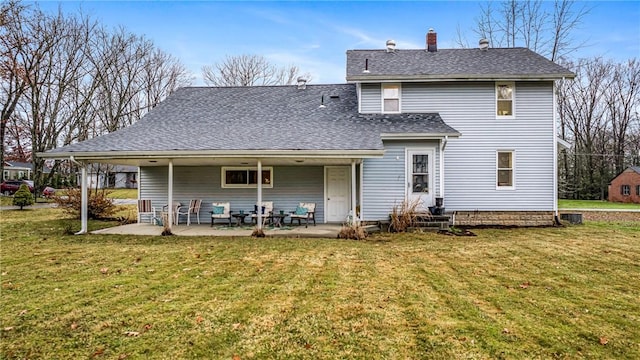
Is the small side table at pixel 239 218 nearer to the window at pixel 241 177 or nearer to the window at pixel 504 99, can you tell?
the window at pixel 241 177

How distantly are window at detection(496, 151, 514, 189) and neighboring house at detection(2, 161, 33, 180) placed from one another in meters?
57.8

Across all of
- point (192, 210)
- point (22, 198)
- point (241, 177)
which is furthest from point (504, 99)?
point (22, 198)

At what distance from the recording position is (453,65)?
1316 centimetres

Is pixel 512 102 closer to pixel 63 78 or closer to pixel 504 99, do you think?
pixel 504 99

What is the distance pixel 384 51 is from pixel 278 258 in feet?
35.9

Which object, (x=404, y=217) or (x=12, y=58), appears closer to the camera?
(x=404, y=217)

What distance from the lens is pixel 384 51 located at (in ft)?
48.8

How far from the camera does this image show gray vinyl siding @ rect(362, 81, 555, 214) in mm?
12344

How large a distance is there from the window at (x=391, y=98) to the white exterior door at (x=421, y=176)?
2.11m

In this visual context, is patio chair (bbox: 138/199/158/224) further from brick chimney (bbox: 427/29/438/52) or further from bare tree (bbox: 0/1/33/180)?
bare tree (bbox: 0/1/33/180)

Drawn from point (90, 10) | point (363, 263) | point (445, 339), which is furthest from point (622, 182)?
point (90, 10)

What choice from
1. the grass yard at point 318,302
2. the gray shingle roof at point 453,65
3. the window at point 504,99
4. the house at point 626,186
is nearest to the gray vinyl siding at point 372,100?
the gray shingle roof at point 453,65

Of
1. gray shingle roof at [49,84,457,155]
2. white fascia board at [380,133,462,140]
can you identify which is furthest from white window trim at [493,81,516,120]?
white fascia board at [380,133,462,140]

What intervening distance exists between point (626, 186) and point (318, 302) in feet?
121
